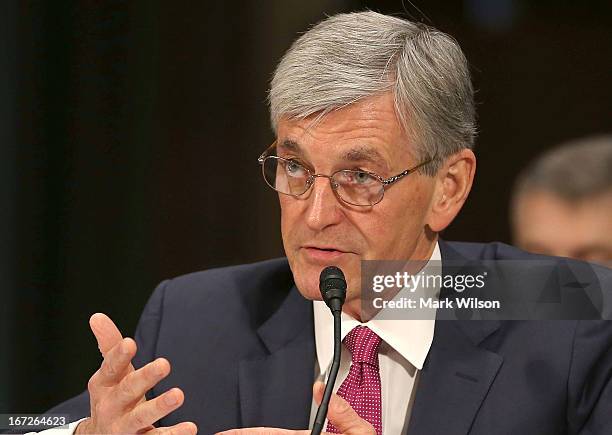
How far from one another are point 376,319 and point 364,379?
15cm

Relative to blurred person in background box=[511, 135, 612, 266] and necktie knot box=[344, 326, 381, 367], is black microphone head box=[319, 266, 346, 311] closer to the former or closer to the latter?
necktie knot box=[344, 326, 381, 367]

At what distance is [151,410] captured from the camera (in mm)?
1731

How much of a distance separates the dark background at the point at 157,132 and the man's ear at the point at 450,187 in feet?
3.63

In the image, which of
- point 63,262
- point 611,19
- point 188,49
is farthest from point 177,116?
point 611,19

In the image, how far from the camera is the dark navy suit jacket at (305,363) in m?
2.05

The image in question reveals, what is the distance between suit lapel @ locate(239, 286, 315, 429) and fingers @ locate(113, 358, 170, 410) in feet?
1.35

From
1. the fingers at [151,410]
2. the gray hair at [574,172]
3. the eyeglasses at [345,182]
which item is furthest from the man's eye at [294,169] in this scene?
the gray hair at [574,172]

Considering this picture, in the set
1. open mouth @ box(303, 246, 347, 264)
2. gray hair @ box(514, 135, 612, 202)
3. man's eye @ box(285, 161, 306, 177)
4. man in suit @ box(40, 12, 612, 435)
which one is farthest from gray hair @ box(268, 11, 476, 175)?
gray hair @ box(514, 135, 612, 202)

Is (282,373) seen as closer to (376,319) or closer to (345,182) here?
(376,319)

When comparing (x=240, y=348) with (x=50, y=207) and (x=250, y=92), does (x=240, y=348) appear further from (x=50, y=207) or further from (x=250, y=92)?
(x=250, y=92)

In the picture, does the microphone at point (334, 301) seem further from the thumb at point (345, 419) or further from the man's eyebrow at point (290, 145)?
the man's eyebrow at point (290, 145)

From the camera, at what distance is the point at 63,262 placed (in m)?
3.29

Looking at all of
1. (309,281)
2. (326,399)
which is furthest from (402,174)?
(326,399)

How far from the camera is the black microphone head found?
1.73 m
